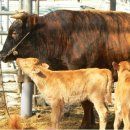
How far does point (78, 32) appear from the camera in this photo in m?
6.79

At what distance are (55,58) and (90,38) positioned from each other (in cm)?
55

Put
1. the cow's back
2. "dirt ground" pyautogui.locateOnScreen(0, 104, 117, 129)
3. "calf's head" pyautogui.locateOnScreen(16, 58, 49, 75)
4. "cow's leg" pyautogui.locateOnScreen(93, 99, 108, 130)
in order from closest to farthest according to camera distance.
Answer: "calf's head" pyautogui.locateOnScreen(16, 58, 49, 75) → "cow's leg" pyautogui.locateOnScreen(93, 99, 108, 130) → the cow's back → "dirt ground" pyautogui.locateOnScreen(0, 104, 117, 129)

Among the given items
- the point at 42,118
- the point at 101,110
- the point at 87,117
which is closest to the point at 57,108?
the point at 101,110

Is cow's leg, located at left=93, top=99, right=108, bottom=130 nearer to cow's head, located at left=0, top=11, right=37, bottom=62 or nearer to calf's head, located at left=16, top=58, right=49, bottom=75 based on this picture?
calf's head, located at left=16, top=58, right=49, bottom=75

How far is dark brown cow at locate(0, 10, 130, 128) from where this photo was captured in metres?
6.73

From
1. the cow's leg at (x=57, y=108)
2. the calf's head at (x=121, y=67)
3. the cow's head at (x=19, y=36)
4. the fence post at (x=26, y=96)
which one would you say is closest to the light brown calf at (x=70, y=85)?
the cow's leg at (x=57, y=108)

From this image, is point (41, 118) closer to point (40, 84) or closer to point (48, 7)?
point (40, 84)

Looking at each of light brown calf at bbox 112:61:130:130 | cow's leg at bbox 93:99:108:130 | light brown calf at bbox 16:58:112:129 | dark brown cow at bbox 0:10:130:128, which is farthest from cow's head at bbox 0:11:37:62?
light brown calf at bbox 112:61:130:130

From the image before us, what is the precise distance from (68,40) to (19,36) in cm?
67

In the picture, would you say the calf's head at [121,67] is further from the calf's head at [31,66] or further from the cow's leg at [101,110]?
the calf's head at [31,66]

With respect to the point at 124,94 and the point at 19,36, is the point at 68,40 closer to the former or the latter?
the point at 19,36

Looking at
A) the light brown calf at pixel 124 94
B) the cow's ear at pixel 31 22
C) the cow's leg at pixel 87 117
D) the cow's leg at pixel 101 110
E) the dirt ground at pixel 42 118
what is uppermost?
the cow's ear at pixel 31 22

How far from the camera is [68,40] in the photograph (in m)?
6.75

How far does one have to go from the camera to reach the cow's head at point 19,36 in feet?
22.2
